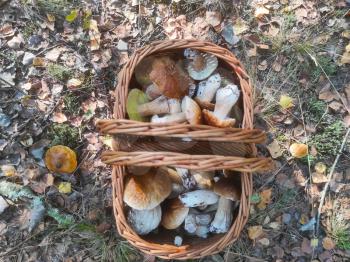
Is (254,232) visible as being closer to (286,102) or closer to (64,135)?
(286,102)

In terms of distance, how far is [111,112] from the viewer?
340 cm

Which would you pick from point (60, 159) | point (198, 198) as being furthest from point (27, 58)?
point (198, 198)

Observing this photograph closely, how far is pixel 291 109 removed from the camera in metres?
3.50

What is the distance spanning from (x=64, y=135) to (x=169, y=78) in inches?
39.3

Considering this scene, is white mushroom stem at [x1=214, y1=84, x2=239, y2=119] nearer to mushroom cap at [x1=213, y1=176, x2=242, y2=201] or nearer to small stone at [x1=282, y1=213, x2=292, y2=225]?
mushroom cap at [x1=213, y1=176, x2=242, y2=201]

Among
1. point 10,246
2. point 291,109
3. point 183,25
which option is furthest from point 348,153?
point 10,246

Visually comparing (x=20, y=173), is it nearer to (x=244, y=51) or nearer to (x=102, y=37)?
(x=102, y=37)

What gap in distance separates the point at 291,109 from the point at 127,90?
1403 millimetres

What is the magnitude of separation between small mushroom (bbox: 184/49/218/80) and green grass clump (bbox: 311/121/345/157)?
1097 millimetres

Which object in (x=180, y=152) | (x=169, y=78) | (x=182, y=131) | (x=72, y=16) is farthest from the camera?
(x=72, y=16)

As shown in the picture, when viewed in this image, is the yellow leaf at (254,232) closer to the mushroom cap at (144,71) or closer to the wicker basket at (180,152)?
the wicker basket at (180,152)

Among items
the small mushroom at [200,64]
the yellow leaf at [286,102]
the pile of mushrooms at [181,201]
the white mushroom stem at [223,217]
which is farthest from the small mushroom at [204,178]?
the yellow leaf at [286,102]

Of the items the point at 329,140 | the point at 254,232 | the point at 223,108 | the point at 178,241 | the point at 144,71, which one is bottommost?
the point at 254,232

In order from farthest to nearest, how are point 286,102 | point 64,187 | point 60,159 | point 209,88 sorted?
point 286,102
point 64,187
point 60,159
point 209,88
